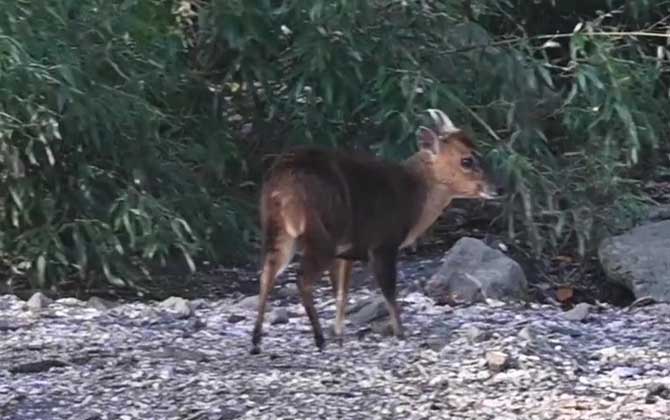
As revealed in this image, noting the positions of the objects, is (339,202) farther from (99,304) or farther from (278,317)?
(99,304)

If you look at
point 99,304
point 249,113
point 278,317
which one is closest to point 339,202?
point 278,317

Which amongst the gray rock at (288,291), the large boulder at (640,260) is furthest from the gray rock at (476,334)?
the large boulder at (640,260)

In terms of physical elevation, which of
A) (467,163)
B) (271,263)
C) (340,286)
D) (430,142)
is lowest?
(340,286)

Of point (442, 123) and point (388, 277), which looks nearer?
point (388, 277)

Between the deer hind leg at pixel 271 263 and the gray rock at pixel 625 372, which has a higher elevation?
the deer hind leg at pixel 271 263

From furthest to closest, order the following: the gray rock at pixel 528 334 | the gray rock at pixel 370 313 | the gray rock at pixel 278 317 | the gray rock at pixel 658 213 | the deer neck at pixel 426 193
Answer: the gray rock at pixel 658 213, the deer neck at pixel 426 193, the gray rock at pixel 278 317, the gray rock at pixel 370 313, the gray rock at pixel 528 334

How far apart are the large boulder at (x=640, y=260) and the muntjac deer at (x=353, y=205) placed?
115 cm

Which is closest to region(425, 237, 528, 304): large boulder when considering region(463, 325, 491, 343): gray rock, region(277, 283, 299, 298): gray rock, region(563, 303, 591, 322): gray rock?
region(563, 303, 591, 322): gray rock

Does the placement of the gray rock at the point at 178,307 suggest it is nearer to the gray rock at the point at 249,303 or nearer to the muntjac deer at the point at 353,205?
the gray rock at the point at 249,303

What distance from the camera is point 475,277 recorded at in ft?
28.0

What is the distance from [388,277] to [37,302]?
6.01 ft

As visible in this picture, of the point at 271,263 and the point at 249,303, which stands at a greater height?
the point at 271,263

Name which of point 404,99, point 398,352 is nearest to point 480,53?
point 404,99

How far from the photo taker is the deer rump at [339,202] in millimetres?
6984
